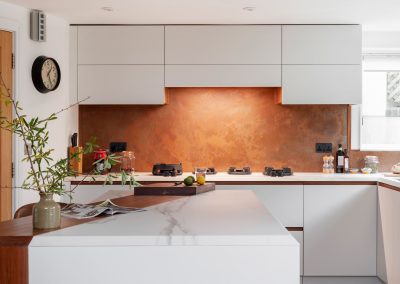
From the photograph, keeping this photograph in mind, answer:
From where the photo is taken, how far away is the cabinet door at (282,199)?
14.9ft

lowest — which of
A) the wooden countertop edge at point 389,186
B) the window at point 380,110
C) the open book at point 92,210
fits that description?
the wooden countertop edge at point 389,186

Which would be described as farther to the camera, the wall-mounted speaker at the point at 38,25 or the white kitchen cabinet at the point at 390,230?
the wall-mounted speaker at the point at 38,25

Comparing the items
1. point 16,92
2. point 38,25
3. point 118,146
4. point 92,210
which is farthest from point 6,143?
point 92,210

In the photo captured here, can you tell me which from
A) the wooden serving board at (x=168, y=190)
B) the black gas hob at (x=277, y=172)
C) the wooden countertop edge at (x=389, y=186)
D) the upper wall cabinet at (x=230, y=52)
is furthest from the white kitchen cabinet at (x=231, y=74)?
the wooden serving board at (x=168, y=190)

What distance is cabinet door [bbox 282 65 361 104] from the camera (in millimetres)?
4746

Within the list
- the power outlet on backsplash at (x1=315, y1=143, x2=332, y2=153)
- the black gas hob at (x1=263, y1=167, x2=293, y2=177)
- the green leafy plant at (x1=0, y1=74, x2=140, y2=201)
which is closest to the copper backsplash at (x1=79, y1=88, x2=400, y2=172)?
the power outlet on backsplash at (x1=315, y1=143, x2=332, y2=153)

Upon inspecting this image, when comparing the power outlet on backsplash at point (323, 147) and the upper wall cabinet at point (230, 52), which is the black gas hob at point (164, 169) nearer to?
the upper wall cabinet at point (230, 52)

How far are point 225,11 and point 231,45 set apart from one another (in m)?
0.49

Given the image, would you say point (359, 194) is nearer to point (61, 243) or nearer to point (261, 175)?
point (261, 175)

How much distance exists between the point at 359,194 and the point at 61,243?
3201 millimetres

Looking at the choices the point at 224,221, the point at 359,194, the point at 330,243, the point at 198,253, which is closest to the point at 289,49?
the point at 359,194

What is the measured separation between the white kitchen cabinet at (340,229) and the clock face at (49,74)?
7.80 ft

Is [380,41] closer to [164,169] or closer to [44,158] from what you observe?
[164,169]

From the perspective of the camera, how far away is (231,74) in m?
4.77
